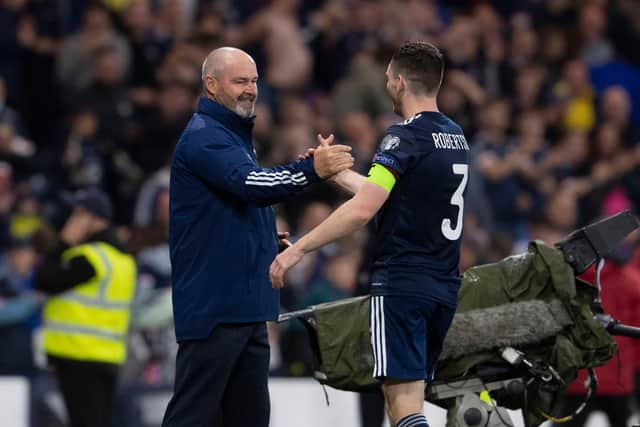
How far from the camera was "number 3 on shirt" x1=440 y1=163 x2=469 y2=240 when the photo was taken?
6.80 m

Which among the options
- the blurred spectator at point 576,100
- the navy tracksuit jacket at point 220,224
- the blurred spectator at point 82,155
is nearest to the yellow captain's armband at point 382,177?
the navy tracksuit jacket at point 220,224

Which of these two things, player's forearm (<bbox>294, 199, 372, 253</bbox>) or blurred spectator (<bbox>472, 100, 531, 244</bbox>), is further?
blurred spectator (<bbox>472, 100, 531, 244</bbox>)

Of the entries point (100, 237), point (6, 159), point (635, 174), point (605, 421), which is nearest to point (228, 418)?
point (100, 237)

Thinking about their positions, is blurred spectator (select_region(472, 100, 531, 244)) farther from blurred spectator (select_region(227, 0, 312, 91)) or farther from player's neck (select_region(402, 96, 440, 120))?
player's neck (select_region(402, 96, 440, 120))

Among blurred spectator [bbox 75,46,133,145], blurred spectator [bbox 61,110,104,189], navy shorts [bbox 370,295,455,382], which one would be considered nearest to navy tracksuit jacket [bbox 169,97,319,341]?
navy shorts [bbox 370,295,455,382]

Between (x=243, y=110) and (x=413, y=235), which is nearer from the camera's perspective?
(x=413, y=235)

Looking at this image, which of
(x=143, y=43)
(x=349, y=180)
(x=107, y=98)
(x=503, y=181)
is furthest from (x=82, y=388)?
(x=503, y=181)

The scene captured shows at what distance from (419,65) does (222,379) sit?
1704 mm

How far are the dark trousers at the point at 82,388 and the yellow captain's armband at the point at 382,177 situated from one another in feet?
12.2

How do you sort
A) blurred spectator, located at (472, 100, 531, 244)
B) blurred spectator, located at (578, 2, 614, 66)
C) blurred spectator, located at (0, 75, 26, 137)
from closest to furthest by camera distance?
1. blurred spectator, located at (0, 75, 26, 137)
2. blurred spectator, located at (472, 100, 531, 244)
3. blurred spectator, located at (578, 2, 614, 66)

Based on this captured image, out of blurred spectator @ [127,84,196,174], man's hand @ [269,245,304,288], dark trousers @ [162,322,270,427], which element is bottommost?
dark trousers @ [162,322,270,427]

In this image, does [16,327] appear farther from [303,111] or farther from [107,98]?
[303,111]

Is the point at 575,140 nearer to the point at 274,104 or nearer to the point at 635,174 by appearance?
the point at 635,174

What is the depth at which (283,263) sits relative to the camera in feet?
21.2
